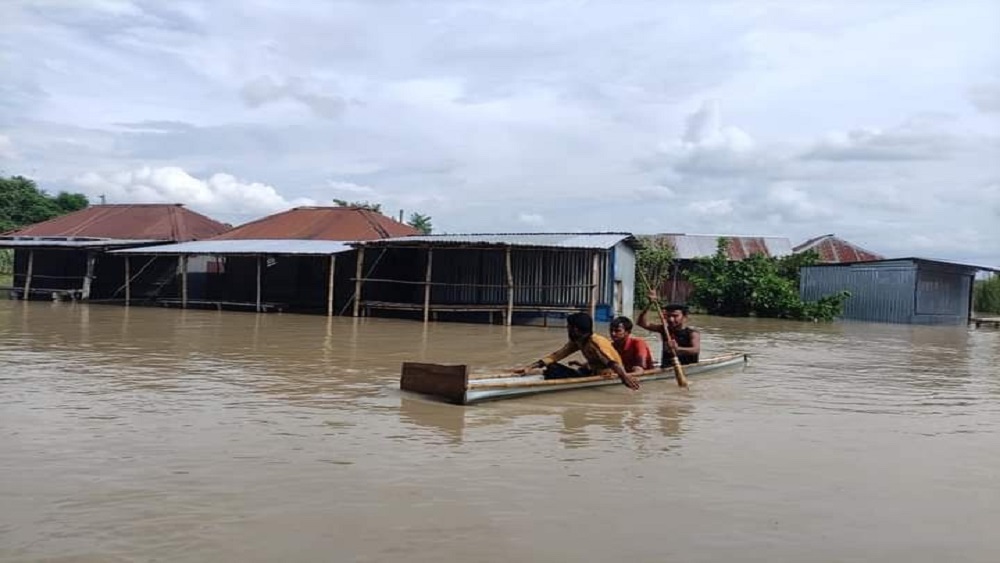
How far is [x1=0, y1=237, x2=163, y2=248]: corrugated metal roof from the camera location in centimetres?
2469

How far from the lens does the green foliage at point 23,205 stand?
3591 centimetres

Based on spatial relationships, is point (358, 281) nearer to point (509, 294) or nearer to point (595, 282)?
point (509, 294)

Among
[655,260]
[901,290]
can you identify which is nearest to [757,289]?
[901,290]

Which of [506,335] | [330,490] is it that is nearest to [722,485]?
[330,490]

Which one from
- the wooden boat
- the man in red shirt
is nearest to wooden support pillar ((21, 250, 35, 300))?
the wooden boat

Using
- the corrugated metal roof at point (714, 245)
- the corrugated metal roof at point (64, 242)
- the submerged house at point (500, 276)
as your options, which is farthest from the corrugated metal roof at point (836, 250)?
the corrugated metal roof at point (64, 242)

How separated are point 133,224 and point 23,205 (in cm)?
1193

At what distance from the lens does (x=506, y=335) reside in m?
17.7

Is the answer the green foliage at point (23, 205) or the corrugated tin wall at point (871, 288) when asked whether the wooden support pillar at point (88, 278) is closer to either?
the green foliage at point (23, 205)

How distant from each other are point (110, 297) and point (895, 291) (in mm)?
24088

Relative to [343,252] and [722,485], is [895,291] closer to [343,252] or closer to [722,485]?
[343,252]

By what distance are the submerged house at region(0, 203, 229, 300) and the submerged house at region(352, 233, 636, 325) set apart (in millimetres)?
7570

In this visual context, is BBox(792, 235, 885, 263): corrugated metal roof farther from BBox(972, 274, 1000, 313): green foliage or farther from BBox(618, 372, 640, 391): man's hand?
BBox(618, 372, 640, 391): man's hand

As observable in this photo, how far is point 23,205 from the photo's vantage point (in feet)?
121
